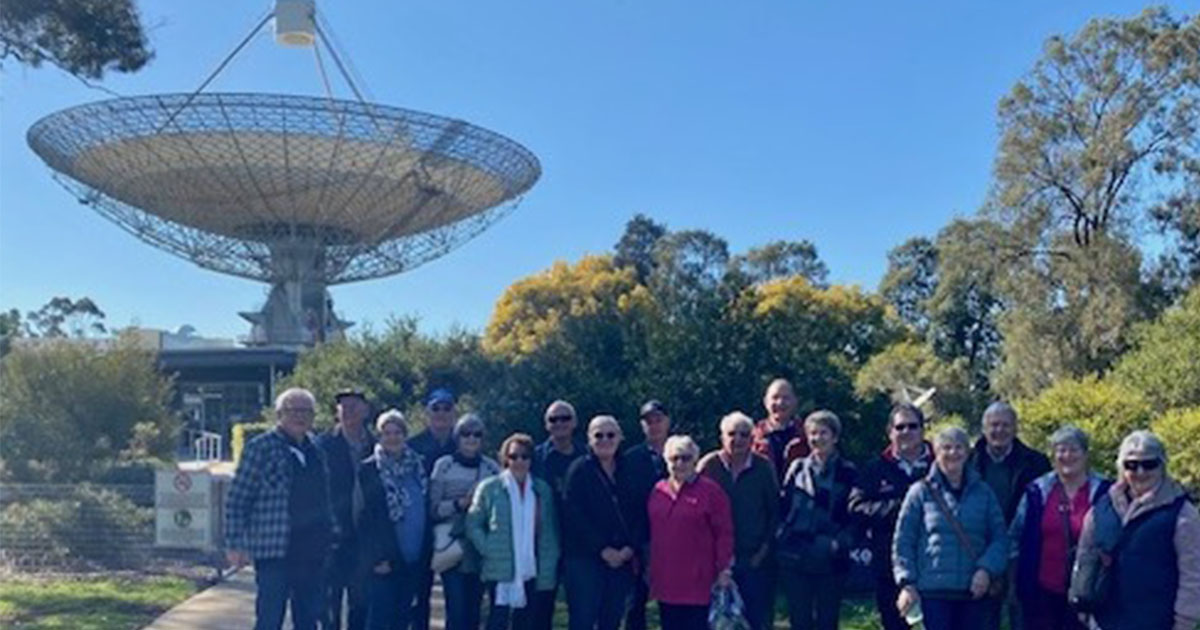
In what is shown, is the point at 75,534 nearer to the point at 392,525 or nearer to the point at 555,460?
the point at 392,525

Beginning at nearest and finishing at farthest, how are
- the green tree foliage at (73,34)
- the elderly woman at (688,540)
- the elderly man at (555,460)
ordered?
1. the elderly woman at (688,540)
2. the elderly man at (555,460)
3. the green tree foliage at (73,34)

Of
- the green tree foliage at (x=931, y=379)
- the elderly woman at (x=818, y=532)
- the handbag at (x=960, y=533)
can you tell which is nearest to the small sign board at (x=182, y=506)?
the elderly woman at (x=818, y=532)

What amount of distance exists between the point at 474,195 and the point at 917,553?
2495 cm

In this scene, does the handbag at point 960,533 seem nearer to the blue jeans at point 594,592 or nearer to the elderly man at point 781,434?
the elderly man at point 781,434

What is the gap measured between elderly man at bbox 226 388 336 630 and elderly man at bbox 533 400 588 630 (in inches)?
49.3

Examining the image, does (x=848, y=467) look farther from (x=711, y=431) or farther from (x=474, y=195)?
(x=474, y=195)

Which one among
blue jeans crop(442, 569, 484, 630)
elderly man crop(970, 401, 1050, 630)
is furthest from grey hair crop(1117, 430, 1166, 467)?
blue jeans crop(442, 569, 484, 630)

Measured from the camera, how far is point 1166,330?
13672 millimetres

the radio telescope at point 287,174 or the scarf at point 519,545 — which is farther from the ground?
the radio telescope at point 287,174

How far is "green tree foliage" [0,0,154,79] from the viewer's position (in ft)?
39.3

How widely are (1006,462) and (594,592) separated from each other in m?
2.37

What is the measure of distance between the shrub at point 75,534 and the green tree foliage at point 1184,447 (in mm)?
10134

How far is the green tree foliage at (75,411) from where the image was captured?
17734mm

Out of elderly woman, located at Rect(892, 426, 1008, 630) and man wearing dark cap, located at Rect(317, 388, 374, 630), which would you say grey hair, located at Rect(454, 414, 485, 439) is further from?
elderly woman, located at Rect(892, 426, 1008, 630)
